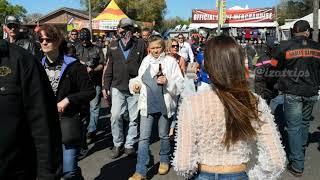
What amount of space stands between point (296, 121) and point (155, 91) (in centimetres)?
189

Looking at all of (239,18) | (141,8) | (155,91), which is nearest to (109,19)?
(239,18)

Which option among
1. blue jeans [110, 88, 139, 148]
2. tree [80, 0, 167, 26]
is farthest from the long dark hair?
tree [80, 0, 167, 26]

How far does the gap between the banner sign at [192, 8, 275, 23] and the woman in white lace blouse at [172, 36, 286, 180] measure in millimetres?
32145

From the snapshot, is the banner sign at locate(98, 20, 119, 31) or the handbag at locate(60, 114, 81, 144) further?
the banner sign at locate(98, 20, 119, 31)

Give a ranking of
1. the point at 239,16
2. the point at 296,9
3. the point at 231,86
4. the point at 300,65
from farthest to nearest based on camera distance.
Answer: the point at 296,9
the point at 239,16
the point at 300,65
the point at 231,86

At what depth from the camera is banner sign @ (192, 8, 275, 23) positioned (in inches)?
1321

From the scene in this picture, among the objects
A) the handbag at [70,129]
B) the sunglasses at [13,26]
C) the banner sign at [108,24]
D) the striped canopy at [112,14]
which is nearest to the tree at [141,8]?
the striped canopy at [112,14]

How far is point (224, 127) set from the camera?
2404 mm

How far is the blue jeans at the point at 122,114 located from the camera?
20.9 feet

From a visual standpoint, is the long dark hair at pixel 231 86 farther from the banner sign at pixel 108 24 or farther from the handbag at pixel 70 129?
the banner sign at pixel 108 24

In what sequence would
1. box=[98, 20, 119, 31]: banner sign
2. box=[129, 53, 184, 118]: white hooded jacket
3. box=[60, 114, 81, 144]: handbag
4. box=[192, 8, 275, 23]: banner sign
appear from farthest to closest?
box=[192, 8, 275, 23]: banner sign
box=[98, 20, 119, 31]: banner sign
box=[129, 53, 184, 118]: white hooded jacket
box=[60, 114, 81, 144]: handbag

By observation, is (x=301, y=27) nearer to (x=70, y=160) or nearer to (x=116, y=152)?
(x=116, y=152)

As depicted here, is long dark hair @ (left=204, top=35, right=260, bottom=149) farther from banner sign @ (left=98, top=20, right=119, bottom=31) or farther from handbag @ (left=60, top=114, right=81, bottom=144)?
banner sign @ (left=98, top=20, right=119, bottom=31)

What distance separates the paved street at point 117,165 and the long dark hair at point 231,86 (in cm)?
320
